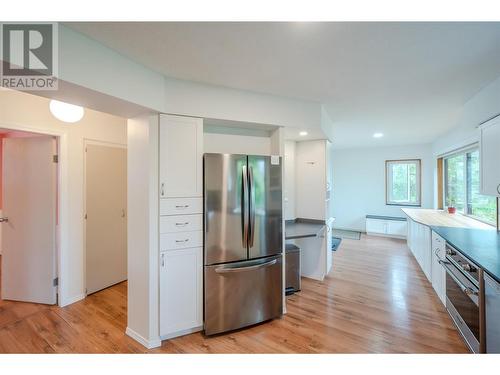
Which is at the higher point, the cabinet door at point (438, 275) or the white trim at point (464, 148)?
the white trim at point (464, 148)

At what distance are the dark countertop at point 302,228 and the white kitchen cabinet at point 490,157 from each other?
1688 millimetres

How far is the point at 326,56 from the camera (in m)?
1.77

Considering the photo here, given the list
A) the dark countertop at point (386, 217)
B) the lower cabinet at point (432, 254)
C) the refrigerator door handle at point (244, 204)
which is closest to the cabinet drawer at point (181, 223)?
the refrigerator door handle at point (244, 204)

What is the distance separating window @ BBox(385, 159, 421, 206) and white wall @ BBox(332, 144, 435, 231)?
12 centimetres

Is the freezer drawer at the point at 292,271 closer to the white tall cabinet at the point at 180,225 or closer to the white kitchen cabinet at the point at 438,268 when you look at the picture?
the white tall cabinet at the point at 180,225

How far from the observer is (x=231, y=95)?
2.36 m

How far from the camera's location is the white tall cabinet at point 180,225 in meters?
2.10

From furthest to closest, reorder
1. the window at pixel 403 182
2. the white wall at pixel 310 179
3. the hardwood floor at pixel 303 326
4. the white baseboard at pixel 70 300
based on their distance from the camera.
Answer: the window at pixel 403 182 → the white wall at pixel 310 179 → the white baseboard at pixel 70 300 → the hardwood floor at pixel 303 326

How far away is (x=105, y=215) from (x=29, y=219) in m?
0.78

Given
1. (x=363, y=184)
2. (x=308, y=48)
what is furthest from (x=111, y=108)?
(x=363, y=184)

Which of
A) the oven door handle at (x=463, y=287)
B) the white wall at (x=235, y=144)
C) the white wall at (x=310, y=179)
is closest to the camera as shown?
the oven door handle at (x=463, y=287)
